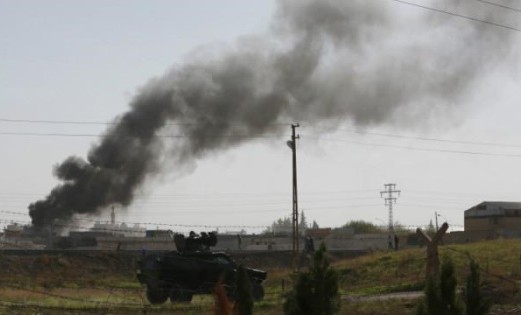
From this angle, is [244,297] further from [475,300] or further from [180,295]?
[180,295]

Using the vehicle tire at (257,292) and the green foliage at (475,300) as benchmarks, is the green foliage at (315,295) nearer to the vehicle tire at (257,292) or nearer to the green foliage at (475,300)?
the green foliage at (475,300)

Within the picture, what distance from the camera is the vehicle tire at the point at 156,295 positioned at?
32.4 meters

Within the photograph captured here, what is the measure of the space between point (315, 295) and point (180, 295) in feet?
62.7

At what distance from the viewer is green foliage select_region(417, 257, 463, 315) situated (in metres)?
13.1

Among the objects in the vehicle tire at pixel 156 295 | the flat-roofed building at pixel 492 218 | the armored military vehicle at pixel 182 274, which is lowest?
the vehicle tire at pixel 156 295

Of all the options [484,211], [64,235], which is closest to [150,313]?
[64,235]

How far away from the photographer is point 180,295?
32375mm

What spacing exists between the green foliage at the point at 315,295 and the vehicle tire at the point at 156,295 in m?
18.9

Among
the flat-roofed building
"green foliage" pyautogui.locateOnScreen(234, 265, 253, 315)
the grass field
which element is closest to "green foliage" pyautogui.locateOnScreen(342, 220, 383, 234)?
the flat-roofed building

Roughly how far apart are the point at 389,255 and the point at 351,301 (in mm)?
19954

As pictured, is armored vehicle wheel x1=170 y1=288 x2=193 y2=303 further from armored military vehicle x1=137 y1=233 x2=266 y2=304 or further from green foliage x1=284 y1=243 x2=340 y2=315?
green foliage x1=284 y1=243 x2=340 y2=315

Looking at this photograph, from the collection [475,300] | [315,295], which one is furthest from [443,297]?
[315,295]

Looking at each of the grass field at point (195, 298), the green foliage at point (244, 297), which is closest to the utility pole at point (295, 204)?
the grass field at point (195, 298)

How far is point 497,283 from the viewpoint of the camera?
96.9ft
